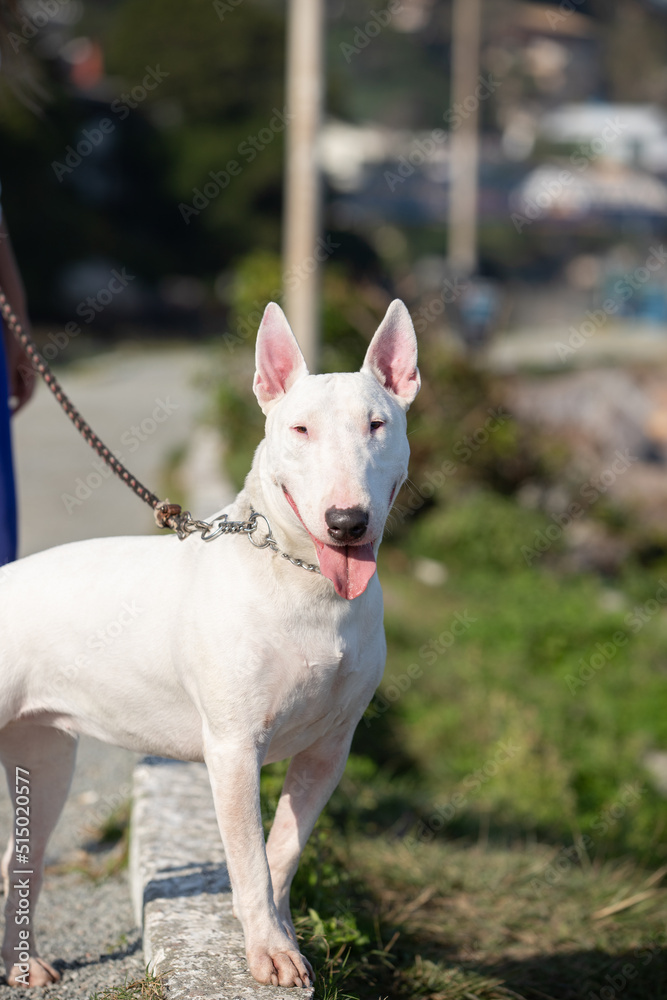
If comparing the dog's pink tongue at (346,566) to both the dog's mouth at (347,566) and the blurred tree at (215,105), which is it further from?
the blurred tree at (215,105)

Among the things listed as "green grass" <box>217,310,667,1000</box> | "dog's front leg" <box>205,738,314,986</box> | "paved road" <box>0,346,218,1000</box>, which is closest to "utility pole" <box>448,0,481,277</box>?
"paved road" <box>0,346,218,1000</box>

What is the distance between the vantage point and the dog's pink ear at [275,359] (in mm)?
2414

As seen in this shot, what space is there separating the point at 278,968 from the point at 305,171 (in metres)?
8.64

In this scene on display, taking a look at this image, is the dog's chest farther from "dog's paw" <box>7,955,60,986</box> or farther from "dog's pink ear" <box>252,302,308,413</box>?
"dog's paw" <box>7,955,60,986</box>

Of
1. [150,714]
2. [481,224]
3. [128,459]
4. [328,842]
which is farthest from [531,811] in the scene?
[481,224]

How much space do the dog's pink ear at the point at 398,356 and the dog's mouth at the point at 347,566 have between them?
42 cm

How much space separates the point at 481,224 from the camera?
56.1 metres

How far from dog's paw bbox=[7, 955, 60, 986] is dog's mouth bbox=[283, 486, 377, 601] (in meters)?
1.54

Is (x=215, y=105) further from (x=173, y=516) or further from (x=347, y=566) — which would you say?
(x=347, y=566)

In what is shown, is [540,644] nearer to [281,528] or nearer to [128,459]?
[128,459]

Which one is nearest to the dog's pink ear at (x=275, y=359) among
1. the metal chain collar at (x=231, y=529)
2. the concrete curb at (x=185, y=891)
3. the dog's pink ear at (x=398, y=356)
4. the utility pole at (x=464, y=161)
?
the dog's pink ear at (x=398, y=356)

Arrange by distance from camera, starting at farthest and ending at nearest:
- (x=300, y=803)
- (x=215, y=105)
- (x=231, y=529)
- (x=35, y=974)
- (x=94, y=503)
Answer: (x=215, y=105) → (x=94, y=503) → (x=35, y=974) → (x=300, y=803) → (x=231, y=529)

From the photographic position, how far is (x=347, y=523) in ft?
6.92

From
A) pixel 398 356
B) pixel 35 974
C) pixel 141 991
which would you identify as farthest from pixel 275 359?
pixel 35 974
